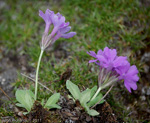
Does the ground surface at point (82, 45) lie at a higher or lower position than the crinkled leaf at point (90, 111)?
higher

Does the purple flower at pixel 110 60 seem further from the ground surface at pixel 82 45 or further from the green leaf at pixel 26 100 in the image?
the green leaf at pixel 26 100

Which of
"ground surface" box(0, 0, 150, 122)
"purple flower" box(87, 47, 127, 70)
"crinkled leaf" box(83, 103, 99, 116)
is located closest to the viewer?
"purple flower" box(87, 47, 127, 70)

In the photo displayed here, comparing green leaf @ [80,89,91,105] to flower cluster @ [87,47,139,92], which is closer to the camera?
flower cluster @ [87,47,139,92]

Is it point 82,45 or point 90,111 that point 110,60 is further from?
point 82,45

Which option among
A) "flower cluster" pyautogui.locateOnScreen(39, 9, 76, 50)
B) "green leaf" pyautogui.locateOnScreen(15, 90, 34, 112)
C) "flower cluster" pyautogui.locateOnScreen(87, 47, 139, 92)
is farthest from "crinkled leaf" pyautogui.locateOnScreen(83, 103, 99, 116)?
"flower cluster" pyautogui.locateOnScreen(39, 9, 76, 50)

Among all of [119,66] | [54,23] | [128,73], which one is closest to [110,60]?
[119,66]

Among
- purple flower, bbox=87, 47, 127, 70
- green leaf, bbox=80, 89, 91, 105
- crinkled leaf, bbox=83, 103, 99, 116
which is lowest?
crinkled leaf, bbox=83, 103, 99, 116

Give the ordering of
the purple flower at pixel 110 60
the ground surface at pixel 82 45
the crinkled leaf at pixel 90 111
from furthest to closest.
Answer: the ground surface at pixel 82 45 → the crinkled leaf at pixel 90 111 → the purple flower at pixel 110 60

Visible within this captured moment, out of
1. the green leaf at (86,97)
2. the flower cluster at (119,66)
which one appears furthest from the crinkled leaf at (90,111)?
the flower cluster at (119,66)

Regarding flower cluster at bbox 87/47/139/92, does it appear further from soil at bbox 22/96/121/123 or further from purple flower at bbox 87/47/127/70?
soil at bbox 22/96/121/123
